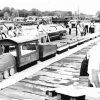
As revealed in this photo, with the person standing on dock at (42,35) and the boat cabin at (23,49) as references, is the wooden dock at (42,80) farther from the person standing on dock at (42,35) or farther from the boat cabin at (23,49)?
the person standing on dock at (42,35)

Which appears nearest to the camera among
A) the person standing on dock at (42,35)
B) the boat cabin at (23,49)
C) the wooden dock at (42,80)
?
the wooden dock at (42,80)

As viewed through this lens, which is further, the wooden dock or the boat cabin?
the boat cabin

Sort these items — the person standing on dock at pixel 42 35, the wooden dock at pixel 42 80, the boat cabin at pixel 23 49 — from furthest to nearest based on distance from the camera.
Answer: the person standing on dock at pixel 42 35 → the boat cabin at pixel 23 49 → the wooden dock at pixel 42 80

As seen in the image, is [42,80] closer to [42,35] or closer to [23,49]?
[23,49]

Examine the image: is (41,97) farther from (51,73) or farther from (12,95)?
(51,73)

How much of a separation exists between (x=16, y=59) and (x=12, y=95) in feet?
9.96

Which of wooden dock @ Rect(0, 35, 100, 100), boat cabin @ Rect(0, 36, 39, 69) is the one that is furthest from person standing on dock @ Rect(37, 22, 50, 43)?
wooden dock @ Rect(0, 35, 100, 100)

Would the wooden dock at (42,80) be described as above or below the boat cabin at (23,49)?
below

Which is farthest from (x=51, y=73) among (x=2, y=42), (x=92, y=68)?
(x=92, y=68)

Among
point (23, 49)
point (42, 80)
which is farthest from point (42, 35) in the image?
point (42, 80)

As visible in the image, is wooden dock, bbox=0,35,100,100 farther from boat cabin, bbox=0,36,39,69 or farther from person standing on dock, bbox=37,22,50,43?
person standing on dock, bbox=37,22,50,43

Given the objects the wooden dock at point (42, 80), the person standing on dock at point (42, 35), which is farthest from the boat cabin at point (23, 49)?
the person standing on dock at point (42, 35)

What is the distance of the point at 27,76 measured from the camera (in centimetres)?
1028

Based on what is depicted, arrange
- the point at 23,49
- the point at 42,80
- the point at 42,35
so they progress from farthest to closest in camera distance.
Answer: the point at 42,35 → the point at 23,49 → the point at 42,80
